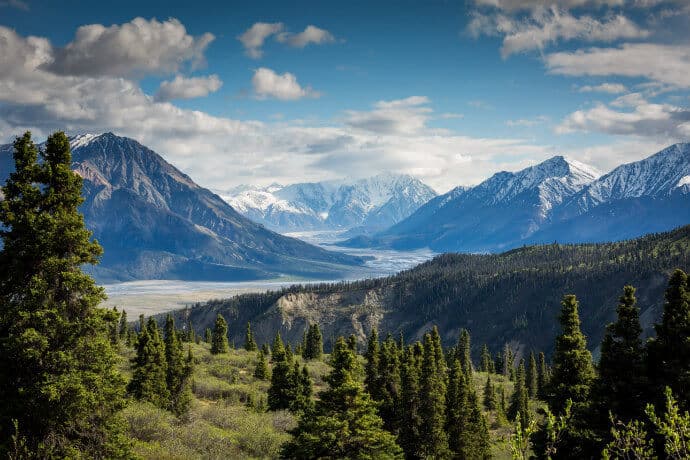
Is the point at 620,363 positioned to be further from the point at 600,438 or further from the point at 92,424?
the point at 92,424

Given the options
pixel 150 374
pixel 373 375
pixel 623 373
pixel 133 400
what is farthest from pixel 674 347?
pixel 150 374

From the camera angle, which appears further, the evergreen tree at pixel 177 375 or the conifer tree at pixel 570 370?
the evergreen tree at pixel 177 375

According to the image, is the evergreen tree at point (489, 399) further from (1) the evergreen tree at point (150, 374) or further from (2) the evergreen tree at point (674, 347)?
(2) the evergreen tree at point (674, 347)

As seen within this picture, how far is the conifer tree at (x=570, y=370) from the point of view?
31.7 m

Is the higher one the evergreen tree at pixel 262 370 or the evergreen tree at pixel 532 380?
the evergreen tree at pixel 262 370

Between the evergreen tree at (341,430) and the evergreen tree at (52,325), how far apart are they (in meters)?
10.5

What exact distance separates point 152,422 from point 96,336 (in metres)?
11.9

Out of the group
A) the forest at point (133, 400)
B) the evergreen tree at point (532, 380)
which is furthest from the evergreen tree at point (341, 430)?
the evergreen tree at point (532, 380)

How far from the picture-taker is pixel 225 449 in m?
32.2

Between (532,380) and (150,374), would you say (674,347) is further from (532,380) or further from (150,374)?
(532,380)

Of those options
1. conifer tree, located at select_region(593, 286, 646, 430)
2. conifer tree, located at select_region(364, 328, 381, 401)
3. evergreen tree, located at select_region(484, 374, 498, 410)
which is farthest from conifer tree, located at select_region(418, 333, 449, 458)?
evergreen tree, located at select_region(484, 374, 498, 410)

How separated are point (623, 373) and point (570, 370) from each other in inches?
217

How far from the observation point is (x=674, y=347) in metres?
25.2

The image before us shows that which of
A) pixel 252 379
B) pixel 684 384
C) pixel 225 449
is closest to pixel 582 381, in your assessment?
pixel 684 384
